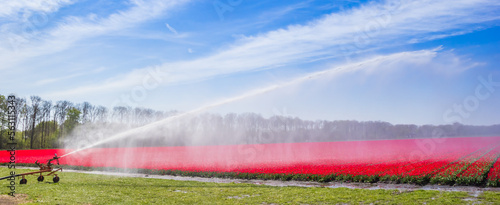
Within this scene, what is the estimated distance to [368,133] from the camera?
73812mm

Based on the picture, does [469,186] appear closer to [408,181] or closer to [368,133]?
[408,181]

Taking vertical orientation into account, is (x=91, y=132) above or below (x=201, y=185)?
above

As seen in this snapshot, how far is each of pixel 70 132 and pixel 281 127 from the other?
4019 cm

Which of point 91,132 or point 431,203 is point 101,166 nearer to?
point 91,132

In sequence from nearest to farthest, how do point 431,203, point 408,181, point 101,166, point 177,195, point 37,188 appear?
1. point 431,203
2. point 177,195
3. point 37,188
4. point 408,181
5. point 101,166

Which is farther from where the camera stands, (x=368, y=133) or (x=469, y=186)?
(x=368, y=133)

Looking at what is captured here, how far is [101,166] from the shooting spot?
3120cm

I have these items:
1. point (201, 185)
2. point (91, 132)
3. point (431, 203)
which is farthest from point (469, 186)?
point (91, 132)

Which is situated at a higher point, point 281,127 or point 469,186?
point 281,127

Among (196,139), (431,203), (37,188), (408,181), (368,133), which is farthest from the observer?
(368,133)

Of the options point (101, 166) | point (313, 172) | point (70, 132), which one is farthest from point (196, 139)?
point (313, 172)

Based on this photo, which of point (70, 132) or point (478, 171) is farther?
point (70, 132)

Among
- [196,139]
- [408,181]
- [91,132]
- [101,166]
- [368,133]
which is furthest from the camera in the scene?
[368,133]

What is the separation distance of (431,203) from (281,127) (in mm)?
52133
